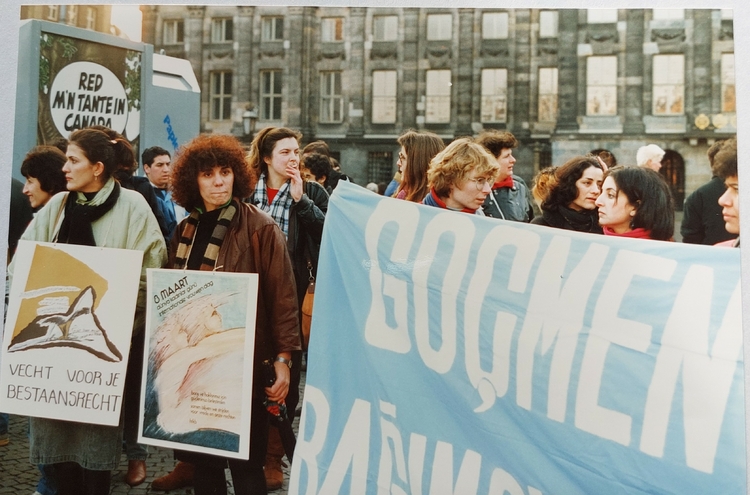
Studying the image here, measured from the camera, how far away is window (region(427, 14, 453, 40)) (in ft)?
12.3

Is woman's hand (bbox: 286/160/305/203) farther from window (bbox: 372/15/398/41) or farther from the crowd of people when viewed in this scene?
window (bbox: 372/15/398/41)

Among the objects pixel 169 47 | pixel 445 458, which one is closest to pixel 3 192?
pixel 169 47

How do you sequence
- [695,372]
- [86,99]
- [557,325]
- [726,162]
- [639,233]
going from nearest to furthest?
[695,372] < [557,325] < [639,233] < [726,162] < [86,99]

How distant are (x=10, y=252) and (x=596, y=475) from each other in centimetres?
315

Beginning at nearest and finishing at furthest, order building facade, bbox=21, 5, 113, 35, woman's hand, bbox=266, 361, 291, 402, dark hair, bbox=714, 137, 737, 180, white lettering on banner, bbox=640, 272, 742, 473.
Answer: white lettering on banner, bbox=640, 272, 742, 473 < woman's hand, bbox=266, 361, 291, 402 < dark hair, bbox=714, 137, 737, 180 < building facade, bbox=21, 5, 113, 35

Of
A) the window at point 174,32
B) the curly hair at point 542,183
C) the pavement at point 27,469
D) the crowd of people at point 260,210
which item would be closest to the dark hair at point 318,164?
the crowd of people at point 260,210

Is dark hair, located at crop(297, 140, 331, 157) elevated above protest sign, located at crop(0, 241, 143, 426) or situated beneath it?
elevated above

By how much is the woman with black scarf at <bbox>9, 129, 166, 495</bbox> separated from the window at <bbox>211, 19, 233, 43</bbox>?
31.3 inches

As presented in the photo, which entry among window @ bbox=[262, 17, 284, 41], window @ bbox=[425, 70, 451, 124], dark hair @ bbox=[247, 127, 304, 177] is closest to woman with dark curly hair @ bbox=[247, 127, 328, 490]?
dark hair @ bbox=[247, 127, 304, 177]

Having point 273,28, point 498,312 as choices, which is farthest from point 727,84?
point 273,28

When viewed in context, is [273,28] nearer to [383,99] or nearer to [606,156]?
[383,99]

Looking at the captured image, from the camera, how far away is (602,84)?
372 centimetres

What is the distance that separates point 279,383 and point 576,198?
168 cm

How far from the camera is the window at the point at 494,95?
12.5 feet
